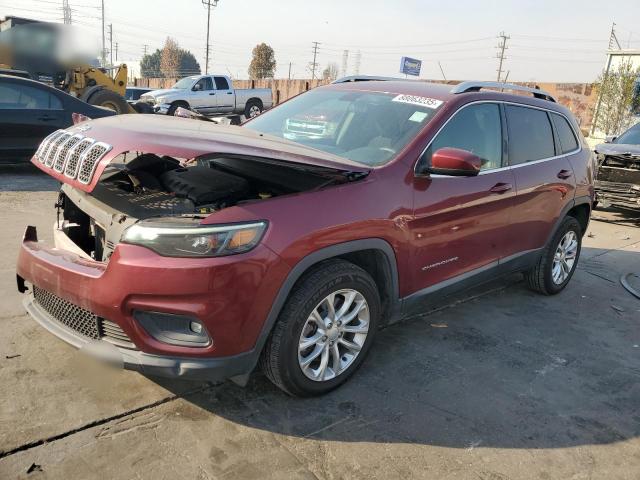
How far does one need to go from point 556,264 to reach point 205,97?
17524 millimetres

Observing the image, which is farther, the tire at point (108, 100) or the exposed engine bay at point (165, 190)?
the tire at point (108, 100)

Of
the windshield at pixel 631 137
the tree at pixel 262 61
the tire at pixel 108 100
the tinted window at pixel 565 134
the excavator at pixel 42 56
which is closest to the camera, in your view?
the tinted window at pixel 565 134

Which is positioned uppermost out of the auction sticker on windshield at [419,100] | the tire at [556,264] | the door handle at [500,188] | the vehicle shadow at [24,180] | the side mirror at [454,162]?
the auction sticker on windshield at [419,100]

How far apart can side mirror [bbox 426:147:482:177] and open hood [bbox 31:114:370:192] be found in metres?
0.48

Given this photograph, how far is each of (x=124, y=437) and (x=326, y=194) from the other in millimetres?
1543

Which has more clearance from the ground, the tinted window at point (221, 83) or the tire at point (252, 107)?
the tinted window at point (221, 83)

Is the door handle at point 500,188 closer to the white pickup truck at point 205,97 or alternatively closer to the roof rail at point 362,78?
the roof rail at point 362,78

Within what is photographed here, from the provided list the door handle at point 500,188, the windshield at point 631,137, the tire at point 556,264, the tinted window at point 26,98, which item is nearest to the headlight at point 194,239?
the door handle at point 500,188

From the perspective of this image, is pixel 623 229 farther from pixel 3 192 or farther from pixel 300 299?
pixel 3 192

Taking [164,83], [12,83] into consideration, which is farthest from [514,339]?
[164,83]

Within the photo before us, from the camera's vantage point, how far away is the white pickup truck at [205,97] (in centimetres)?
1911

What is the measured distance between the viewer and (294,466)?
2.46m

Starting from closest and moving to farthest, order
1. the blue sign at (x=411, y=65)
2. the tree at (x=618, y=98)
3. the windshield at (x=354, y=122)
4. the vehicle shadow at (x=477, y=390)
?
the vehicle shadow at (x=477, y=390)
the windshield at (x=354, y=122)
the tree at (x=618, y=98)
the blue sign at (x=411, y=65)

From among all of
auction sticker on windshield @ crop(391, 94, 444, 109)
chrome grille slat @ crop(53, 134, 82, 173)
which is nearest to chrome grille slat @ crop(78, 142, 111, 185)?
chrome grille slat @ crop(53, 134, 82, 173)
